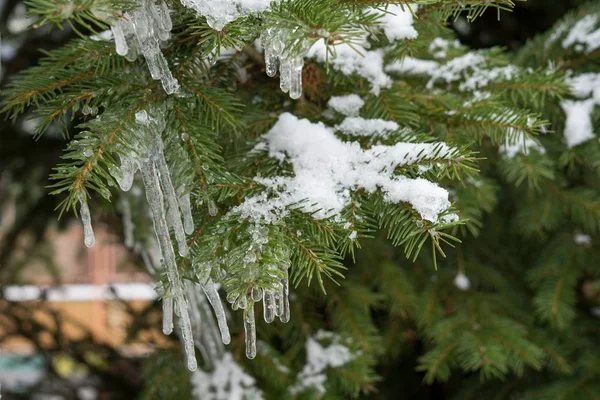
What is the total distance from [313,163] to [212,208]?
0.58 feet

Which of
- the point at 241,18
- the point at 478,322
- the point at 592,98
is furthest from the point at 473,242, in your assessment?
the point at 241,18

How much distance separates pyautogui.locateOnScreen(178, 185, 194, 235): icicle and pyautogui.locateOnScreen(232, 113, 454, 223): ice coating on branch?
0.06 m

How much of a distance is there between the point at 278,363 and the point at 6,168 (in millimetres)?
1528

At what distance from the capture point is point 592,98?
126 centimetres

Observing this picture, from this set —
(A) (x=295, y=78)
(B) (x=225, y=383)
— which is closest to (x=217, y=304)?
(A) (x=295, y=78)

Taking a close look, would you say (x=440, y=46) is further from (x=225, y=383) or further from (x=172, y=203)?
(x=225, y=383)

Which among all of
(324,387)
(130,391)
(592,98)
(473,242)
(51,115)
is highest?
(51,115)

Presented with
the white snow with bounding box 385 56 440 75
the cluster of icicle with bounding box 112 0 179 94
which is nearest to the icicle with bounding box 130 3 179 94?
the cluster of icicle with bounding box 112 0 179 94

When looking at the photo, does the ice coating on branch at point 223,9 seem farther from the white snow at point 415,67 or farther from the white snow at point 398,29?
the white snow at point 415,67

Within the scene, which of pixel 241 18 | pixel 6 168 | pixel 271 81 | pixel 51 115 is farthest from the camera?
pixel 6 168

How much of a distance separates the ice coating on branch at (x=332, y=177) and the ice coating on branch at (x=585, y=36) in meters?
0.75

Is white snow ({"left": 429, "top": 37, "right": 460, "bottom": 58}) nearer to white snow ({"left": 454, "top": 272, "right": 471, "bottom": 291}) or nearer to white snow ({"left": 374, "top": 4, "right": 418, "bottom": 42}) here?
white snow ({"left": 374, "top": 4, "right": 418, "bottom": 42})

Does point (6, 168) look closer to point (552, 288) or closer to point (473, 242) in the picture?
point (473, 242)

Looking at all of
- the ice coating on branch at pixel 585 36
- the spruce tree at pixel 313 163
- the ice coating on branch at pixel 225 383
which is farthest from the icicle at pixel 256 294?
the ice coating on branch at pixel 585 36
